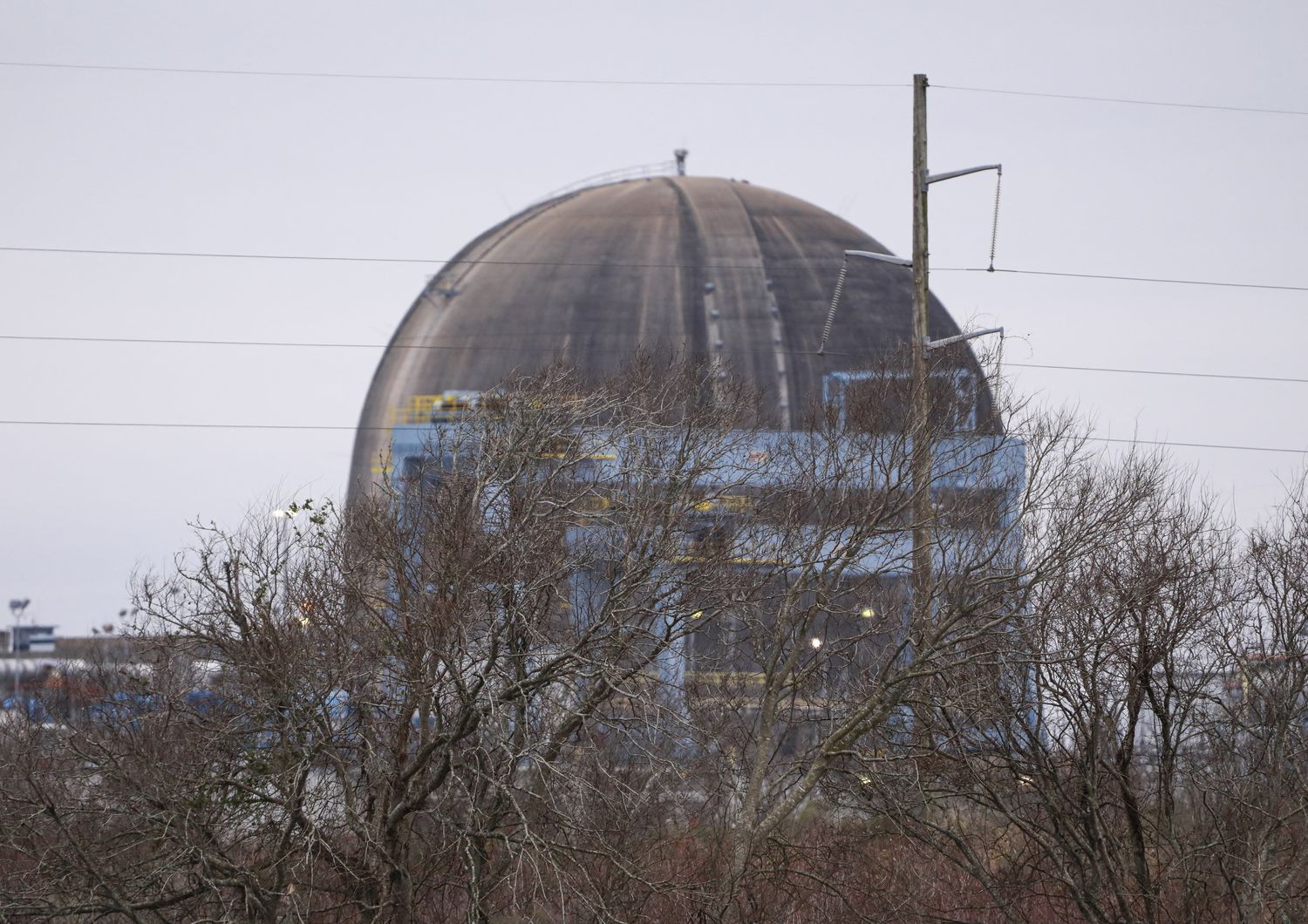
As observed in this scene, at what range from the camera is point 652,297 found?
49.1 m

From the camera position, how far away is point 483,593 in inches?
615

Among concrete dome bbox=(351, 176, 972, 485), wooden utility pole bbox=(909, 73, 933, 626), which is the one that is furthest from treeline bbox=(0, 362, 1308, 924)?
concrete dome bbox=(351, 176, 972, 485)

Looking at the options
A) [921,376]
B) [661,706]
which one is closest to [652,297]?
[921,376]

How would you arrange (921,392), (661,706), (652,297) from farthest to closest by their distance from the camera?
(652,297), (921,392), (661,706)

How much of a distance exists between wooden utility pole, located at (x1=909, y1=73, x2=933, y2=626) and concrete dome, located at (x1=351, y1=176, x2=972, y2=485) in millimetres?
22041

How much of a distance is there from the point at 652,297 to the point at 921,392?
30469 mm

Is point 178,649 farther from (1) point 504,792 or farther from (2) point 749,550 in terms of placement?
(2) point 749,550

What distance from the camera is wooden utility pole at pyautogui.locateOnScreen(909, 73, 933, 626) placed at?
18484 millimetres

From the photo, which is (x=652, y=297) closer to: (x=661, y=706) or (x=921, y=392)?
(x=921, y=392)

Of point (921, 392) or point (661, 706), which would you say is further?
point (921, 392)

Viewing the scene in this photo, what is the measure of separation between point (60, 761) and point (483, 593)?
584cm

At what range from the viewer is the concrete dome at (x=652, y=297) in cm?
4756

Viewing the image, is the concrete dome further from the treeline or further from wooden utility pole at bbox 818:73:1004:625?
the treeline

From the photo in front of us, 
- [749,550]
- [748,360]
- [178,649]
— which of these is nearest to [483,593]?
[178,649]
